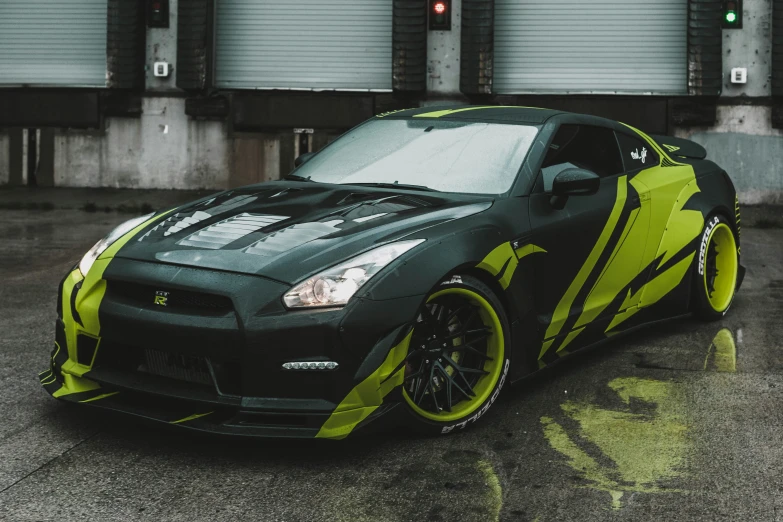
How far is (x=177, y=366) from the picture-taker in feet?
12.9

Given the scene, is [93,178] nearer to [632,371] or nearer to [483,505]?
[632,371]

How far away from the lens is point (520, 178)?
193 inches

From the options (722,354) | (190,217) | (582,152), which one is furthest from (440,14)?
(190,217)

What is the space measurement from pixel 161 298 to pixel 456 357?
4.05ft

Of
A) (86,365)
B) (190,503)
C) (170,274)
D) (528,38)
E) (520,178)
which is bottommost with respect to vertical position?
(190,503)

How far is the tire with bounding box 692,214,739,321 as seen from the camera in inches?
247

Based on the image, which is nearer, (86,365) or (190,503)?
(190,503)

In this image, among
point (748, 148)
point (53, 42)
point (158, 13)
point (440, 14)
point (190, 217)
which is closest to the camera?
point (190, 217)

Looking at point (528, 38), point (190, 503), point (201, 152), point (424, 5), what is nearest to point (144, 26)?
point (201, 152)

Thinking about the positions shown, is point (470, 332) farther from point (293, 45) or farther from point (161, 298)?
point (293, 45)

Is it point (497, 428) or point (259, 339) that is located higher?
point (259, 339)

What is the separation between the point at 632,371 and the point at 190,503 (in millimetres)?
2661

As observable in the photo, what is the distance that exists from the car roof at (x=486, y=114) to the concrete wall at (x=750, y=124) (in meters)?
9.22

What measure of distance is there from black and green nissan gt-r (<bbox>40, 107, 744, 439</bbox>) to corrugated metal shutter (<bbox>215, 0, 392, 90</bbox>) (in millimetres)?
9702
